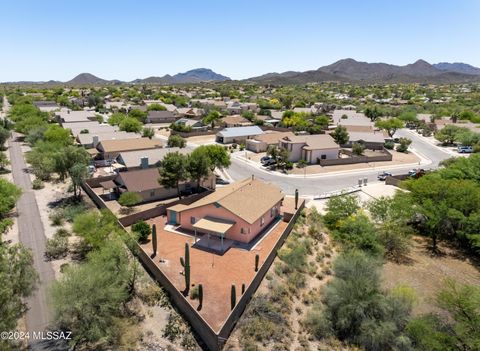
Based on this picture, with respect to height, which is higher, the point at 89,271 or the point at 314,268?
the point at 89,271

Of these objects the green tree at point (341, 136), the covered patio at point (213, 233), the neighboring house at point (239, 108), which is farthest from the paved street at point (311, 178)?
the neighboring house at point (239, 108)

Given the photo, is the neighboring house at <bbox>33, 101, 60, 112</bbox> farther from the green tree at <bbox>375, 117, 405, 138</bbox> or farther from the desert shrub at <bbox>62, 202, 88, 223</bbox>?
the green tree at <bbox>375, 117, 405, 138</bbox>

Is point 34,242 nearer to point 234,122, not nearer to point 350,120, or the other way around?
point 234,122

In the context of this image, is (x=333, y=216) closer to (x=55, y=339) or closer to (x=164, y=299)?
(x=164, y=299)

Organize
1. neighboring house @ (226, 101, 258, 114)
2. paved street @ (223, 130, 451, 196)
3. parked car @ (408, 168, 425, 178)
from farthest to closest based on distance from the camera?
1. neighboring house @ (226, 101, 258, 114)
2. parked car @ (408, 168, 425, 178)
3. paved street @ (223, 130, 451, 196)

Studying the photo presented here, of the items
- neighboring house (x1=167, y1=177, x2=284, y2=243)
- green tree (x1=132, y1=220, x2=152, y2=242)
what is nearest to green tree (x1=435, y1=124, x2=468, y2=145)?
neighboring house (x1=167, y1=177, x2=284, y2=243)

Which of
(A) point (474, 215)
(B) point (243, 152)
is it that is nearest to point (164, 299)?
(A) point (474, 215)

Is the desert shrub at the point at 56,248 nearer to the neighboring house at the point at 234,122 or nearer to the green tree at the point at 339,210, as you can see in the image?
the green tree at the point at 339,210
